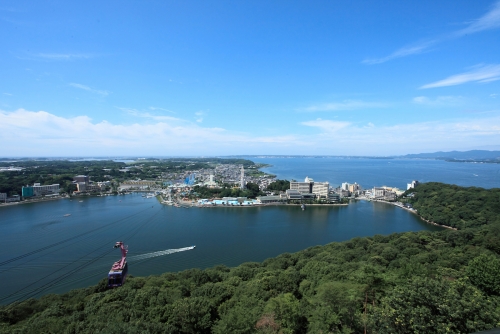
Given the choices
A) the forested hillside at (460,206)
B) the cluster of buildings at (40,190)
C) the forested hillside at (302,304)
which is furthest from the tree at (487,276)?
the cluster of buildings at (40,190)

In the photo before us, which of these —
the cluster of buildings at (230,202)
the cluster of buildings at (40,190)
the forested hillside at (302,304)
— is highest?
the forested hillside at (302,304)

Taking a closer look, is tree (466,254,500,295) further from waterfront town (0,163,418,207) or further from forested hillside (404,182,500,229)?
waterfront town (0,163,418,207)

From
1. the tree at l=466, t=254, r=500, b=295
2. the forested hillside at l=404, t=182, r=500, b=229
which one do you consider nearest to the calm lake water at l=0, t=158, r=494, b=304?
the forested hillside at l=404, t=182, r=500, b=229

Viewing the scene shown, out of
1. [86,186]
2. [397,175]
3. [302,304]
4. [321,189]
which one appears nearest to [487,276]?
[302,304]

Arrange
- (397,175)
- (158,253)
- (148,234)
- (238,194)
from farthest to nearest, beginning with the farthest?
(397,175), (238,194), (148,234), (158,253)

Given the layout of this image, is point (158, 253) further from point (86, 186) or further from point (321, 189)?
point (86, 186)

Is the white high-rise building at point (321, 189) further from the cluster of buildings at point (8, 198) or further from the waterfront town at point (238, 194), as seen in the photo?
the cluster of buildings at point (8, 198)

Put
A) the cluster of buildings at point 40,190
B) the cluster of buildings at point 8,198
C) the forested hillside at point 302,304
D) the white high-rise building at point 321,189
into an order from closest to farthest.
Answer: the forested hillside at point 302,304, the cluster of buildings at point 8,198, the white high-rise building at point 321,189, the cluster of buildings at point 40,190

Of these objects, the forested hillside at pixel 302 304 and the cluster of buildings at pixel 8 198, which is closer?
the forested hillside at pixel 302 304
